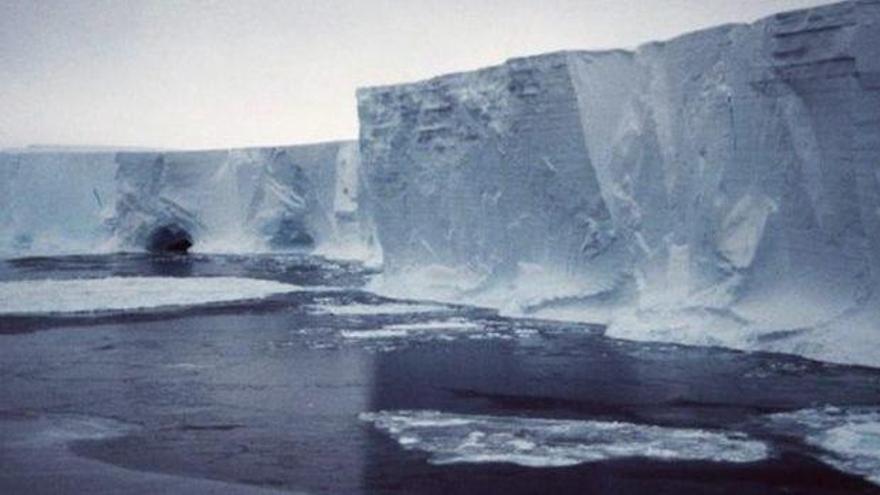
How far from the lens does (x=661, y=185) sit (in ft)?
43.6

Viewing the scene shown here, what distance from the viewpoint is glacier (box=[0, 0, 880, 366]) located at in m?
10.2

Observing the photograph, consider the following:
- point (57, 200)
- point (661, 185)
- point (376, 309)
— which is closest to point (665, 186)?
point (661, 185)

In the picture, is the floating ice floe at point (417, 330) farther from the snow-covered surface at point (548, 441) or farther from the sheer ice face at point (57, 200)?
the sheer ice face at point (57, 200)

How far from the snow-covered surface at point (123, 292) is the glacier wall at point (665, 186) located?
2.94 m

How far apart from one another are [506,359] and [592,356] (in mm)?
922

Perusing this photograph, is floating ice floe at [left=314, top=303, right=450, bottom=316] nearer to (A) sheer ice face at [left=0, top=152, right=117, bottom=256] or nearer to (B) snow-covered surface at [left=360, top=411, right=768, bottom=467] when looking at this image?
(B) snow-covered surface at [left=360, top=411, right=768, bottom=467]

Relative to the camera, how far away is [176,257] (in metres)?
31.8

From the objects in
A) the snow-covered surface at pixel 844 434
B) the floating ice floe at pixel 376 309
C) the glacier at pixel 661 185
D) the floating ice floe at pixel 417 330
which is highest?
the glacier at pixel 661 185

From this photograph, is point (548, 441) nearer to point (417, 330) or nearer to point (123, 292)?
point (417, 330)

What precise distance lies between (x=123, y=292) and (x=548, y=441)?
13514 millimetres

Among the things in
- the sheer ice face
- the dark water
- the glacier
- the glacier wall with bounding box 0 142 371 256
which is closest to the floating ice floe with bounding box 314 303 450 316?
the dark water

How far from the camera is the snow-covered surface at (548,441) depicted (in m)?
6.41

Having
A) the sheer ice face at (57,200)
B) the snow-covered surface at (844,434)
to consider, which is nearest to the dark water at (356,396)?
the snow-covered surface at (844,434)

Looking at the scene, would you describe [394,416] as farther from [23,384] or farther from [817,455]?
[23,384]
